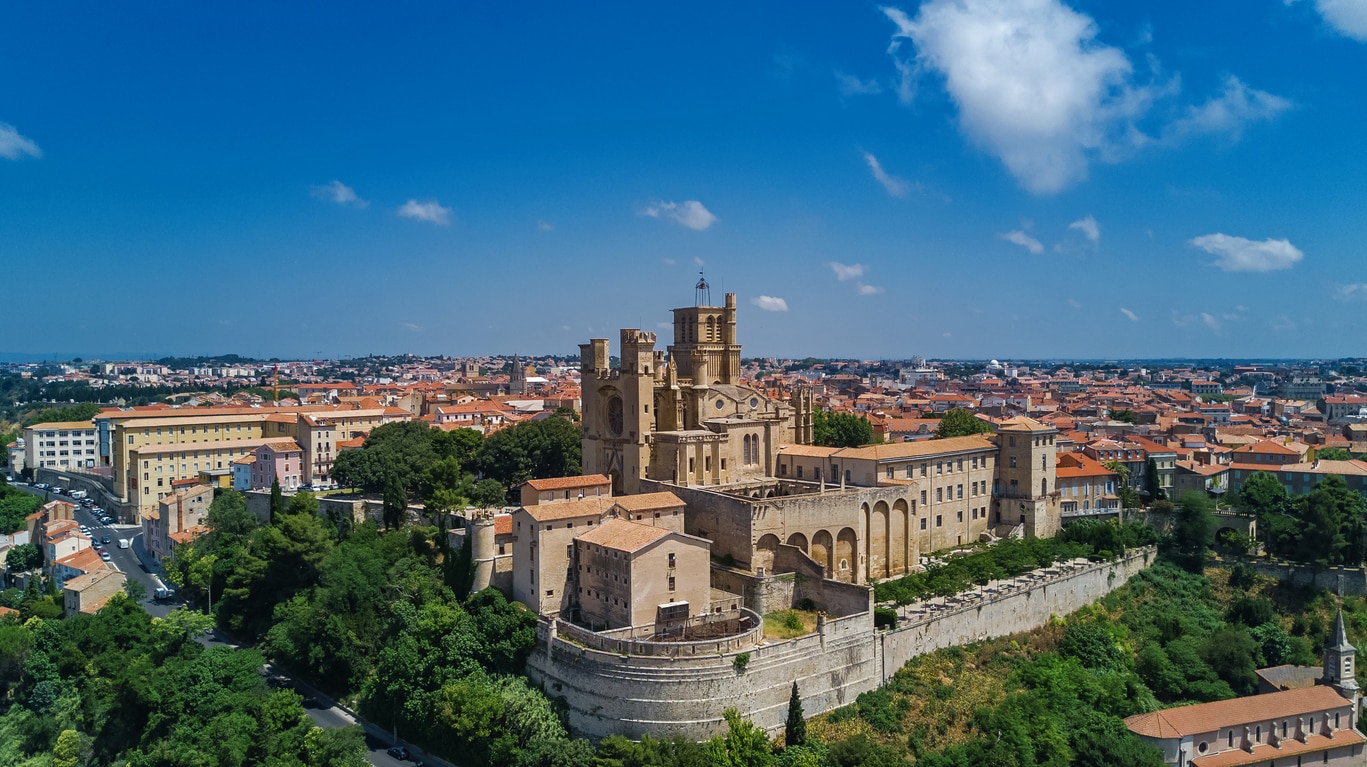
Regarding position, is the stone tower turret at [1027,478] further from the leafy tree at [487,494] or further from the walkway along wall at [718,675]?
the leafy tree at [487,494]

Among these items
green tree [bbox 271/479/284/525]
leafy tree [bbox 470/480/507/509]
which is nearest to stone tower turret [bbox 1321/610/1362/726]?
leafy tree [bbox 470/480/507/509]

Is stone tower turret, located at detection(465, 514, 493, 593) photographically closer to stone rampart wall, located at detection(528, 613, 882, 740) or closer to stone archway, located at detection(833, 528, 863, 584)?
stone rampart wall, located at detection(528, 613, 882, 740)

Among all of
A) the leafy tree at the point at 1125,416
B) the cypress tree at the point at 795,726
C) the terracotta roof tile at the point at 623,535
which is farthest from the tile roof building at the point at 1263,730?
the leafy tree at the point at 1125,416

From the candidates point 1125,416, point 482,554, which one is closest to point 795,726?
point 482,554

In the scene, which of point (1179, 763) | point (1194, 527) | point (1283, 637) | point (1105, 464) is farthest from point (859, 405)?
point (1179, 763)

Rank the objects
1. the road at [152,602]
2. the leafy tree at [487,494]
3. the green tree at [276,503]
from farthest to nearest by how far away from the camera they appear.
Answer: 1. the green tree at [276,503]
2. the leafy tree at [487,494]
3. the road at [152,602]

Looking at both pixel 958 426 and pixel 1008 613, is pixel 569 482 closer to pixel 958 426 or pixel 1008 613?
pixel 1008 613

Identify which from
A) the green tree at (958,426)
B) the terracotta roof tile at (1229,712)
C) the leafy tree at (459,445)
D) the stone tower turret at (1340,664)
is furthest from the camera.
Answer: the green tree at (958,426)
